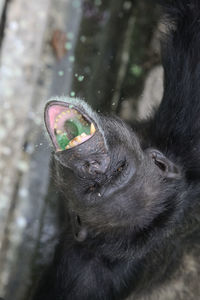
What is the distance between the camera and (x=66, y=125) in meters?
1.68

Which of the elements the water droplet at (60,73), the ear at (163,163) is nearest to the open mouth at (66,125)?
the ear at (163,163)

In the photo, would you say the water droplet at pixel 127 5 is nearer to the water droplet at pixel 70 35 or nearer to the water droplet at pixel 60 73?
the water droplet at pixel 70 35

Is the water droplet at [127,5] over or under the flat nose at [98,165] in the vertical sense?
over

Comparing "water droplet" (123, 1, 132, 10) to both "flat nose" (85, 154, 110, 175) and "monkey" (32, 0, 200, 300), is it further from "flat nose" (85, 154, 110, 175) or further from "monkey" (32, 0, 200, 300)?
"flat nose" (85, 154, 110, 175)

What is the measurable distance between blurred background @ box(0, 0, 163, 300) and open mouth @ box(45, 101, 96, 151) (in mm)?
1234

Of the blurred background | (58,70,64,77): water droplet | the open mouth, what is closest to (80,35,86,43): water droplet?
the blurred background

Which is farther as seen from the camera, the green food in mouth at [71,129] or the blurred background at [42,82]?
the blurred background at [42,82]

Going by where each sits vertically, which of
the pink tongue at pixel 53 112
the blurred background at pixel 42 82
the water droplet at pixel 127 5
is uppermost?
the pink tongue at pixel 53 112

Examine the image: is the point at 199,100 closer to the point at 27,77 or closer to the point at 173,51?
the point at 173,51

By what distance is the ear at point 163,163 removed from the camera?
2.14 meters

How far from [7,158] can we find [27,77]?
60 cm

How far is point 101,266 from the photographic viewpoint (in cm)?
248

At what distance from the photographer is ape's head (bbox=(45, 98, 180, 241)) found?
1664 millimetres

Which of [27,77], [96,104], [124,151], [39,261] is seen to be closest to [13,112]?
[27,77]
